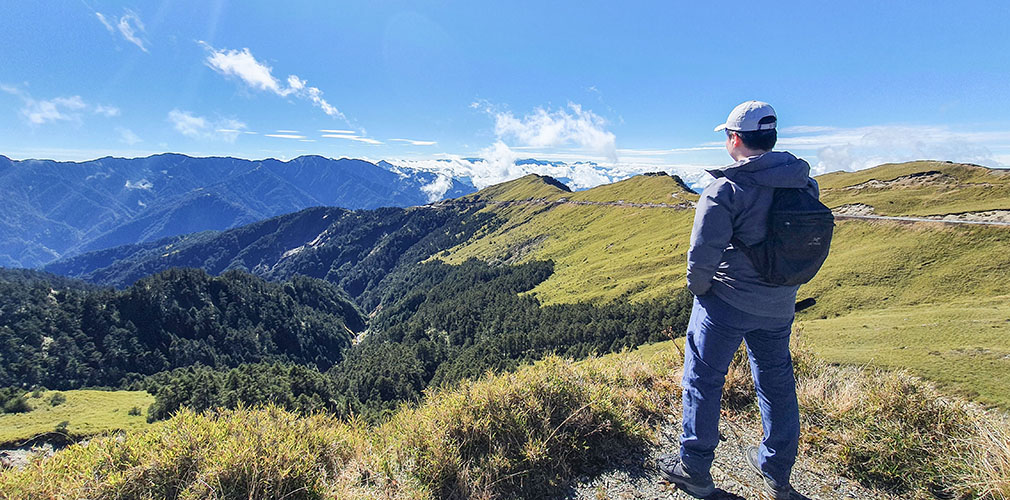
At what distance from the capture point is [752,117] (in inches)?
159

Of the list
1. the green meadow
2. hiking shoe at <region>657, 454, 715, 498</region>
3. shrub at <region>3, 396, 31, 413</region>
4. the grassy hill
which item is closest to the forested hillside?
shrub at <region>3, 396, 31, 413</region>

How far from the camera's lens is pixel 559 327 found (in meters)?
81.6

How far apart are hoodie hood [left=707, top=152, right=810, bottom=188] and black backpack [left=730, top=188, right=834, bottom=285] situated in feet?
0.43

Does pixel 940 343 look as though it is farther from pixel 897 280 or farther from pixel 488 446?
pixel 488 446

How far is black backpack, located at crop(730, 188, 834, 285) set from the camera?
12.1ft

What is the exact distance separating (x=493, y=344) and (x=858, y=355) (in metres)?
81.3

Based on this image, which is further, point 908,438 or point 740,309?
point 908,438

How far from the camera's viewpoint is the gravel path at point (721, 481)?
430 cm

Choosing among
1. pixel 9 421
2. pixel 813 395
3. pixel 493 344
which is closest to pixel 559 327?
pixel 493 344

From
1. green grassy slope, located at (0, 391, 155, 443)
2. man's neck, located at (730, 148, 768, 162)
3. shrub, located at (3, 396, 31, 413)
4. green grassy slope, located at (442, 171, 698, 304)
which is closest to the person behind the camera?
man's neck, located at (730, 148, 768, 162)

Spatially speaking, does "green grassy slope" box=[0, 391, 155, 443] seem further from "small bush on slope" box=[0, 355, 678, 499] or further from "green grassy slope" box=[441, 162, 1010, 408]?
"green grassy slope" box=[441, 162, 1010, 408]

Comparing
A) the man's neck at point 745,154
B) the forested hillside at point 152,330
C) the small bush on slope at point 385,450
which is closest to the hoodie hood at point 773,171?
the man's neck at point 745,154

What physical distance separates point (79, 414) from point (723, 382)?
8532cm

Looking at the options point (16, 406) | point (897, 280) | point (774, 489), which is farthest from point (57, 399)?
point (897, 280)
